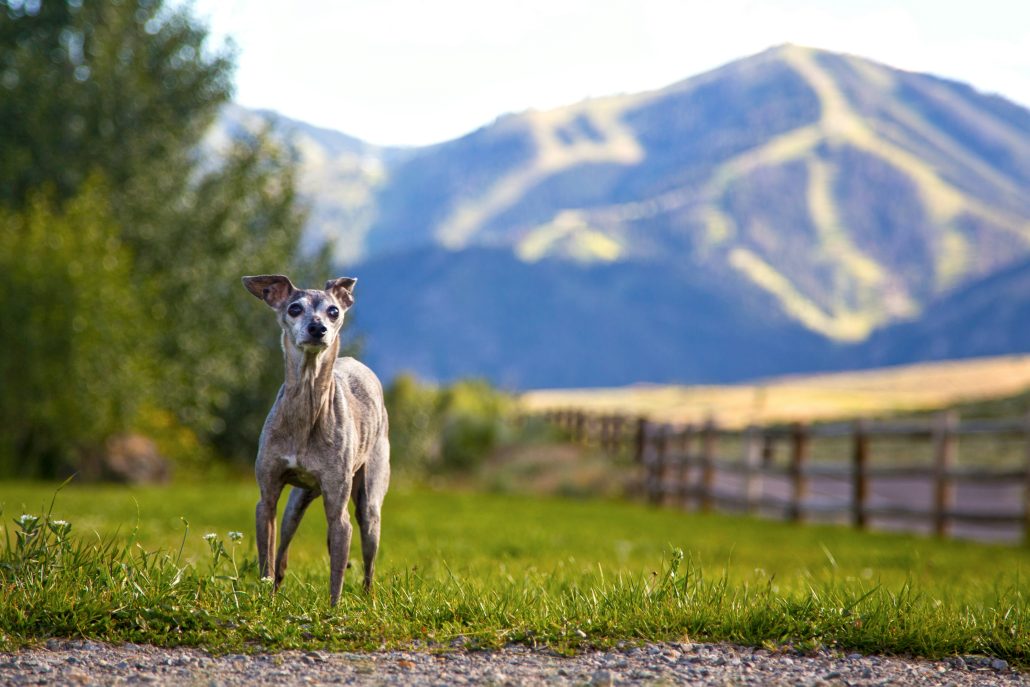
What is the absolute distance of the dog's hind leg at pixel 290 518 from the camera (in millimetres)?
5363

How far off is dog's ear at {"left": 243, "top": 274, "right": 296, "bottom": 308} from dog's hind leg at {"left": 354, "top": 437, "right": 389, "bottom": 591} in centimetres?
93

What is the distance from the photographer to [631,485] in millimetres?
28266

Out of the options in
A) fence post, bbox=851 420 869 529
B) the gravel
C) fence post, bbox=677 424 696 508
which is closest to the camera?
the gravel

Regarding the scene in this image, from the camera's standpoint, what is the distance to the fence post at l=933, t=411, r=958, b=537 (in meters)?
16.8

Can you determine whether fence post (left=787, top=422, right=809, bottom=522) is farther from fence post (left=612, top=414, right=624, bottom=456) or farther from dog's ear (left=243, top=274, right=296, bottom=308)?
dog's ear (left=243, top=274, right=296, bottom=308)

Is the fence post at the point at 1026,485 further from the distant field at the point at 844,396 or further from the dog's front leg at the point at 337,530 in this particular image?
the distant field at the point at 844,396

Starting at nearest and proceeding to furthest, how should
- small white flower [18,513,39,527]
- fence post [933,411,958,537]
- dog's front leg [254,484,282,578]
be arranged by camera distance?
dog's front leg [254,484,282,578] → small white flower [18,513,39,527] → fence post [933,411,958,537]

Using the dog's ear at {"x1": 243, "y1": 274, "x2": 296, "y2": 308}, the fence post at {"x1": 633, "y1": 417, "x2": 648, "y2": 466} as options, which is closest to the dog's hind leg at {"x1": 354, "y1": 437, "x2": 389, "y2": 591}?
the dog's ear at {"x1": 243, "y1": 274, "x2": 296, "y2": 308}

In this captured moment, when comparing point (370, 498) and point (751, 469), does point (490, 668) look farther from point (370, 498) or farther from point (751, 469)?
point (751, 469)

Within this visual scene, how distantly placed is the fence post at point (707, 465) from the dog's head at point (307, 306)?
19097 mm

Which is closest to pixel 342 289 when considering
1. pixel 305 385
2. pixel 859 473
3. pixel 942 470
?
pixel 305 385

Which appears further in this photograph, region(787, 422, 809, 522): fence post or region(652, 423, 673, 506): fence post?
region(652, 423, 673, 506): fence post

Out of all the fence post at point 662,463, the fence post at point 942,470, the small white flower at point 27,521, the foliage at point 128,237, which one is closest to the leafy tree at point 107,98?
the foliage at point 128,237

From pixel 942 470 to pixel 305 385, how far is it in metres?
14.2
